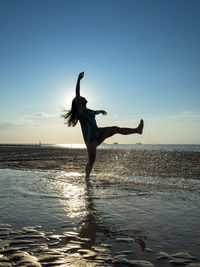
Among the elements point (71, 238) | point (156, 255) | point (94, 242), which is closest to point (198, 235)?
point (156, 255)

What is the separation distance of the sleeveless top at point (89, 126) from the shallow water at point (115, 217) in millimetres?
2331

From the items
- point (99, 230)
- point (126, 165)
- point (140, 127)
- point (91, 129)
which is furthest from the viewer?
point (126, 165)

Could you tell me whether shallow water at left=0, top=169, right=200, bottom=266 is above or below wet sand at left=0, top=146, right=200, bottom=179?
above

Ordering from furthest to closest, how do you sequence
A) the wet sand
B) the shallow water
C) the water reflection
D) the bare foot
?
the wet sand → the bare foot → the water reflection → the shallow water

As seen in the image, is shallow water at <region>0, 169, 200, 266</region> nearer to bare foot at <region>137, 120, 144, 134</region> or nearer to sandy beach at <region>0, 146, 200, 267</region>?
sandy beach at <region>0, 146, 200, 267</region>

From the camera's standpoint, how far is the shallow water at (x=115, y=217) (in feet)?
7.75

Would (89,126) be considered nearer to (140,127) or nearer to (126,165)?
(140,127)

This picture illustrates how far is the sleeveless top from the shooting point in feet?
23.5

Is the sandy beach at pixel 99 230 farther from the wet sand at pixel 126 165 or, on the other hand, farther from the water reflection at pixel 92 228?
the wet sand at pixel 126 165

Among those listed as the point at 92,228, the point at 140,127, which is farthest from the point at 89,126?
the point at 92,228

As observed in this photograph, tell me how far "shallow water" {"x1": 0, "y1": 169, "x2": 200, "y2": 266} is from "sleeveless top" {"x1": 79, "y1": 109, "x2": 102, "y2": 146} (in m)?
2.33

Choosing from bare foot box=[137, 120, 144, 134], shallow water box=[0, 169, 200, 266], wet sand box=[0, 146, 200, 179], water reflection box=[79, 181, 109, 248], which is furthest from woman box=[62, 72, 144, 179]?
water reflection box=[79, 181, 109, 248]

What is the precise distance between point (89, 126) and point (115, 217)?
13.8ft

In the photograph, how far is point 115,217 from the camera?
10.8 ft
